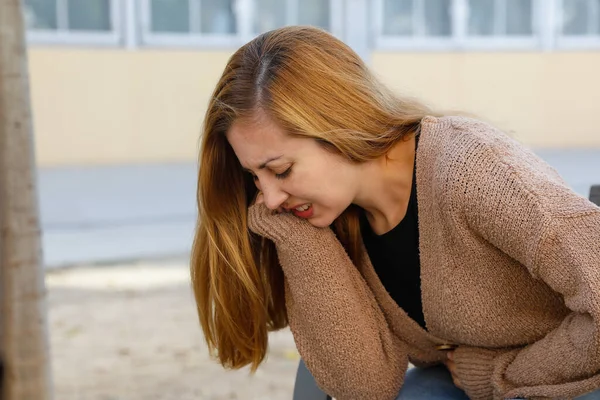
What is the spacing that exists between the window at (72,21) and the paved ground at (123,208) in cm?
123

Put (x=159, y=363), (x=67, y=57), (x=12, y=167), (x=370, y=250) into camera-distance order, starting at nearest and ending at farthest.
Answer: (x=370, y=250) < (x=12, y=167) < (x=159, y=363) < (x=67, y=57)

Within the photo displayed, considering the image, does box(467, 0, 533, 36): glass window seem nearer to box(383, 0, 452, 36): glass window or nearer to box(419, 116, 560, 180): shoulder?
box(383, 0, 452, 36): glass window

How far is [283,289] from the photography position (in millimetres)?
2248

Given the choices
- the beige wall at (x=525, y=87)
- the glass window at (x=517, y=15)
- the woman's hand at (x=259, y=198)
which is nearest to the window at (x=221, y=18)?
the beige wall at (x=525, y=87)

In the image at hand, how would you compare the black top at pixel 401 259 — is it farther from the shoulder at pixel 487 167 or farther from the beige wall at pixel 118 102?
the beige wall at pixel 118 102

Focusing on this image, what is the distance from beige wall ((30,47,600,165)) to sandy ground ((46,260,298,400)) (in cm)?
311

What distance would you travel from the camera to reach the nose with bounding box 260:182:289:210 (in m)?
1.92

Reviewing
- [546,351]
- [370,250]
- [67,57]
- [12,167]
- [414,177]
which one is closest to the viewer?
[546,351]

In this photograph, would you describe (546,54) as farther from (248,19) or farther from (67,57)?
(67,57)

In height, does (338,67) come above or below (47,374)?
above

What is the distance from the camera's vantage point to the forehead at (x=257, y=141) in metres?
1.86

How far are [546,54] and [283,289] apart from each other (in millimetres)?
8411

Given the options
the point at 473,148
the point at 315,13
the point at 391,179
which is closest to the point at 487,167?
the point at 473,148

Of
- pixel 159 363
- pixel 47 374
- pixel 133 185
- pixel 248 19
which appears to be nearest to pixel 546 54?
pixel 248 19
